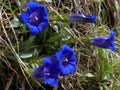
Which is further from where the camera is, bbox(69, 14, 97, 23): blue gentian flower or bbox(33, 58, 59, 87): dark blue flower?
bbox(69, 14, 97, 23): blue gentian flower

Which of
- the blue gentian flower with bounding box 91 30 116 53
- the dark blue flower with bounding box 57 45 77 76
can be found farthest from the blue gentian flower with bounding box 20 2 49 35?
the blue gentian flower with bounding box 91 30 116 53

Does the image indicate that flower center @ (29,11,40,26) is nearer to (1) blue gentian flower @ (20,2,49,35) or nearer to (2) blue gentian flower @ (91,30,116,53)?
(1) blue gentian flower @ (20,2,49,35)

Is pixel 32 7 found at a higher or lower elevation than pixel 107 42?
higher

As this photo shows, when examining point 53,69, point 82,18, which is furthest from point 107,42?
point 53,69

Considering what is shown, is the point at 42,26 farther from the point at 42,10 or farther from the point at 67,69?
the point at 67,69

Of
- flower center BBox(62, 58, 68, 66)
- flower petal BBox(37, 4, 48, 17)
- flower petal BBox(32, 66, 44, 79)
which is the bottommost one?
flower petal BBox(32, 66, 44, 79)

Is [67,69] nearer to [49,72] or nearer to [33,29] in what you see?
[49,72]

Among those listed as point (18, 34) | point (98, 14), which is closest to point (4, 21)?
point (18, 34)

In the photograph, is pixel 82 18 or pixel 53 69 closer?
pixel 53 69
